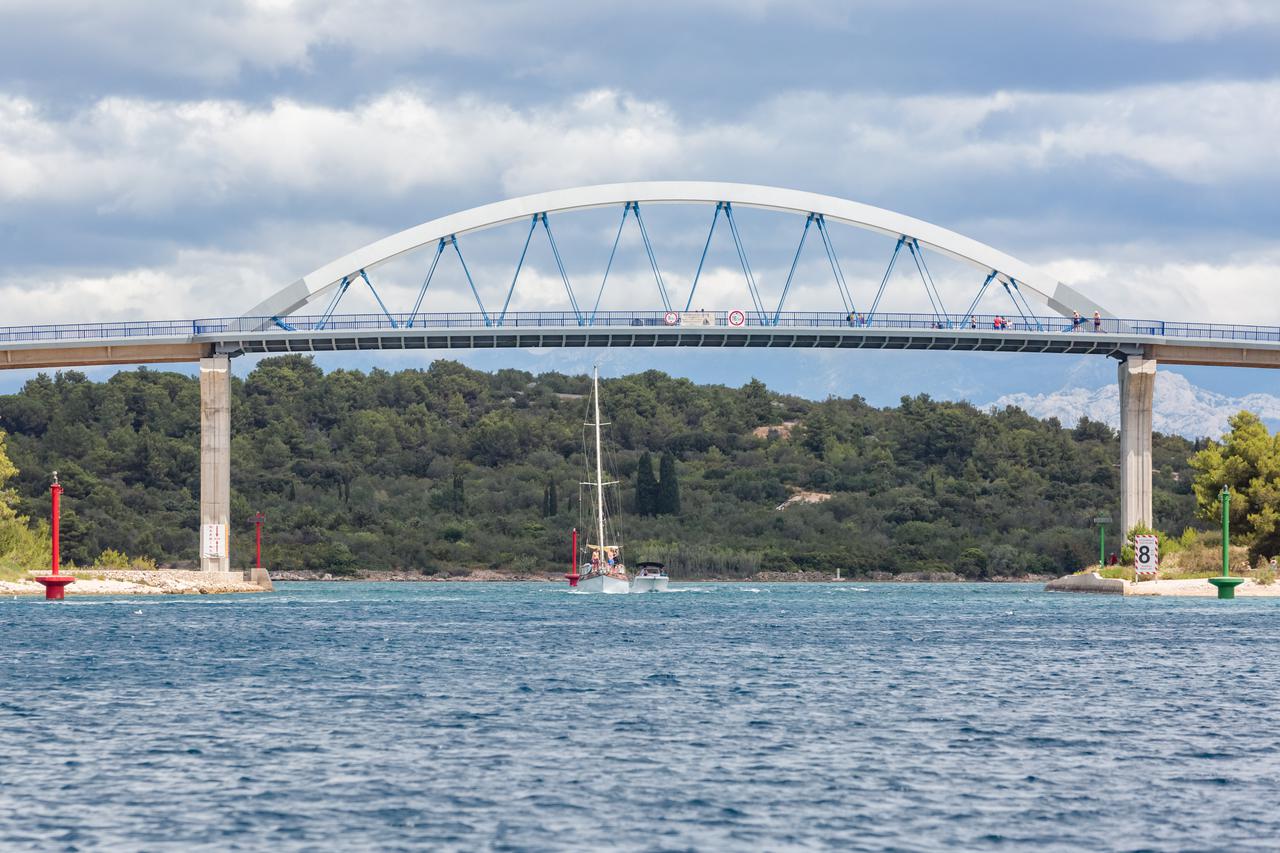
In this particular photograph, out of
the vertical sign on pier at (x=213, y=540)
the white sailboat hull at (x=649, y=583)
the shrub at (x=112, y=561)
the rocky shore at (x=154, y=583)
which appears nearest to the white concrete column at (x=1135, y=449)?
the white sailboat hull at (x=649, y=583)

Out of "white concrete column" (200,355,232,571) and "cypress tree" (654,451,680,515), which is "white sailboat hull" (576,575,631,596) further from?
"cypress tree" (654,451,680,515)

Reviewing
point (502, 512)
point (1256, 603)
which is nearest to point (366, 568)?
point (502, 512)

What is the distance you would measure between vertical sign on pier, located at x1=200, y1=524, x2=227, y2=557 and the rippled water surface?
35.9 meters

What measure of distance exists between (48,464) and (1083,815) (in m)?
143

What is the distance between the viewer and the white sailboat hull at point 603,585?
342 ft

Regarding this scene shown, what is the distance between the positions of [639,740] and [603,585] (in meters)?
72.9

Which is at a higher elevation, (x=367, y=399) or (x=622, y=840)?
(x=367, y=399)

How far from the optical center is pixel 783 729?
33.0 meters

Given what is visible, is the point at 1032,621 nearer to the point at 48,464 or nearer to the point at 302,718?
the point at 302,718

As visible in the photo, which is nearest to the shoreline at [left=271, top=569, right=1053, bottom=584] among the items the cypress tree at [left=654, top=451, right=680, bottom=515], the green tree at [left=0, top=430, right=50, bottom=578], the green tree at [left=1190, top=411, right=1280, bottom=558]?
the cypress tree at [left=654, top=451, right=680, bottom=515]

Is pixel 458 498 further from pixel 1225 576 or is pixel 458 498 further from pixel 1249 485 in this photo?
pixel 1225 576

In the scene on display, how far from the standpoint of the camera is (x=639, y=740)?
103 ft

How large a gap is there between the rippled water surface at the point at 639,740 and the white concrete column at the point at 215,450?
36.5 m

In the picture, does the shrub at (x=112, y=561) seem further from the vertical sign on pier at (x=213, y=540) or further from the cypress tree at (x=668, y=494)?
the cypress tree at (x=668, y=494)
